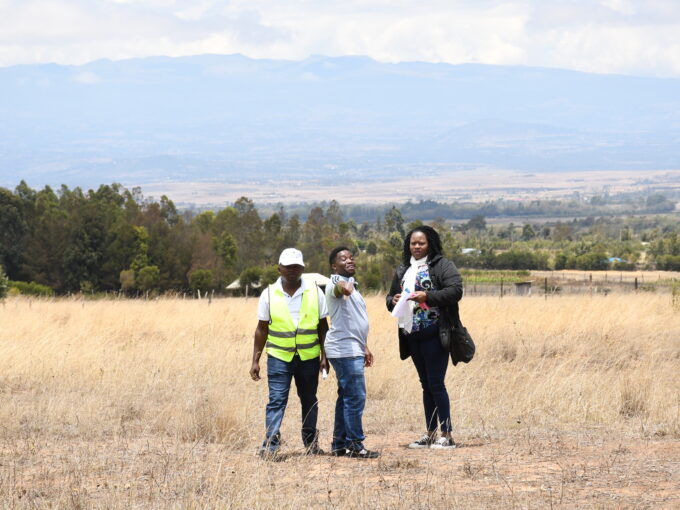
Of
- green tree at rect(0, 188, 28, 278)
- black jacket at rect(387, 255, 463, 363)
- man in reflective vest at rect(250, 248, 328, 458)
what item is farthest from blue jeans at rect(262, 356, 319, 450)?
green tree at rect(0, 188, 28, 278)

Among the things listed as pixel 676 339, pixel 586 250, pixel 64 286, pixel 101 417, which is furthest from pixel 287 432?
pixel 586 250

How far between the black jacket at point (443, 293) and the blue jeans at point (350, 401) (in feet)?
1.31

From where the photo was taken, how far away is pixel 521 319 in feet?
49.9

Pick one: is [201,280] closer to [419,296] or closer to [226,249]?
[226,249]

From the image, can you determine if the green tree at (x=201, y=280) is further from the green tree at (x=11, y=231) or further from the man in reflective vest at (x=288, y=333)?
the man in reflective vest at (x=288, y=333)

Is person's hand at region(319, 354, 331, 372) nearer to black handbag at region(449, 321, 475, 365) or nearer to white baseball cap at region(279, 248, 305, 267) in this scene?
white baseball cap at region(279, 248, 305, 267)

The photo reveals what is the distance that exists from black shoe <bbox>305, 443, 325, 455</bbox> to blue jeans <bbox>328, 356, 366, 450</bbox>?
0.32ft

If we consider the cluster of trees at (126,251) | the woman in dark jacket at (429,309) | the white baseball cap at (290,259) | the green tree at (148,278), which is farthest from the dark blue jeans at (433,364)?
the green tree at (148,278)

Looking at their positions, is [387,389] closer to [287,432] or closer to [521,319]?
[287,432]

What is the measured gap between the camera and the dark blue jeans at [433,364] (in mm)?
7426

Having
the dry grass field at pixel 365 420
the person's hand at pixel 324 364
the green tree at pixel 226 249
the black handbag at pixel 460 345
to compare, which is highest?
the black handbag at pixel 460 345

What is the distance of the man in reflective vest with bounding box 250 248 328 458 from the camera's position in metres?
7.13

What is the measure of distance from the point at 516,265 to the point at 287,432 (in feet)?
231

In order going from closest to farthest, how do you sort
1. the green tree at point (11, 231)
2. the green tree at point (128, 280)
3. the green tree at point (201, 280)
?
the green tree at point (201, 280), the green tree at point (128, 280), the green tree at point (11, 231)
